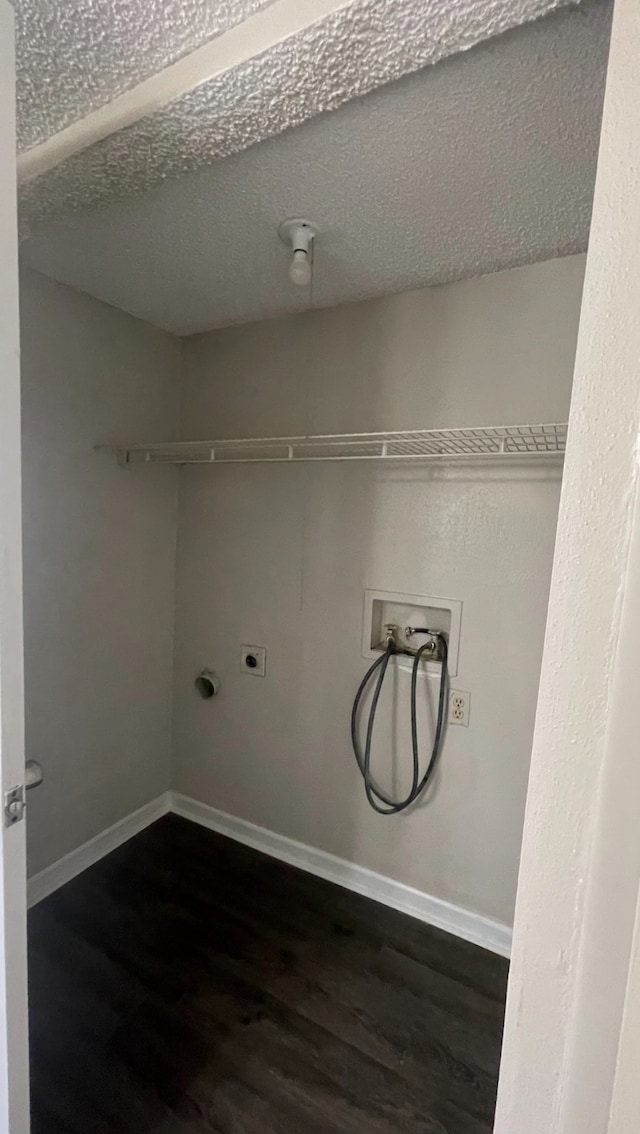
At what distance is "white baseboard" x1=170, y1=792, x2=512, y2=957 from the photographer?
6.12 ft

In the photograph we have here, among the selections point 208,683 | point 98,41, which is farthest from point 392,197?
point 208,683

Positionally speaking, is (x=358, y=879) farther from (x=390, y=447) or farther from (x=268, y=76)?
(x=268, y=76)

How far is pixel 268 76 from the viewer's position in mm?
919

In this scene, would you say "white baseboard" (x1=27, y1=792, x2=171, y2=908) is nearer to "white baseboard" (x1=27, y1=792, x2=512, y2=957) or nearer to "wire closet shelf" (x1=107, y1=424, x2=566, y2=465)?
"white baseboard" (x1=27, y1=792, x2=512, y2=957)

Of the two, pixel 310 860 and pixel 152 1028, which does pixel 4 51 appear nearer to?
pixel 152 1028

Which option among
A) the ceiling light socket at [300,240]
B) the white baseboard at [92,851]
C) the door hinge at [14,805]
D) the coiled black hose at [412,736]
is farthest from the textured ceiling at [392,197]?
the white baseboard at [92,851]

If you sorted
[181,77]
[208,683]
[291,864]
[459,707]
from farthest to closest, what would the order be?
[208,683], [291,864], [459,707], [181,77]

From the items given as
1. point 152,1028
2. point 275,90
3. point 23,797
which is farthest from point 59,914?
point 275,90

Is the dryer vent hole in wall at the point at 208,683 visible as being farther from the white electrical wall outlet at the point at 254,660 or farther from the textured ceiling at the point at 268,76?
the textured ceiling at the point at 268,76

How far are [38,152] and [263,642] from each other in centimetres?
172

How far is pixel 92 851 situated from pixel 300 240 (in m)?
2.46

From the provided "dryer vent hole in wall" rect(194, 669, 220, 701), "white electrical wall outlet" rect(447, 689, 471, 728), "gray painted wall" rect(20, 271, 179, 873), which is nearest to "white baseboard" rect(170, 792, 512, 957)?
"gray painted wall" rect(20, 271, 179, 873)

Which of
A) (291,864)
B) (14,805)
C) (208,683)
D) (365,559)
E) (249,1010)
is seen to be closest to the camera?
(14,805)

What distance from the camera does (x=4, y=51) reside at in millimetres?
745
